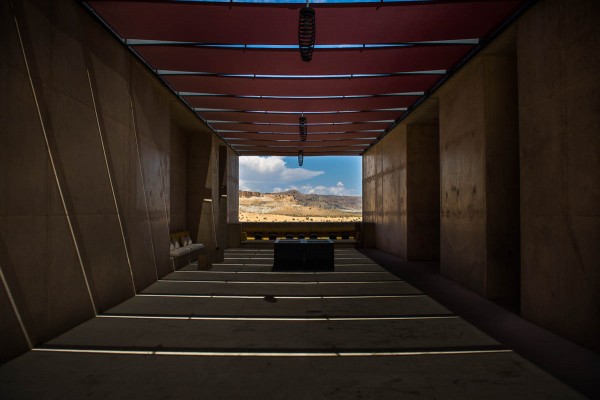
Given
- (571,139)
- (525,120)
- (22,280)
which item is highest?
(525,120)

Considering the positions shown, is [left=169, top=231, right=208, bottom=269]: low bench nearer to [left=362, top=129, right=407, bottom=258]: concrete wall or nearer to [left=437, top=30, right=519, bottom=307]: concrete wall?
[left=362, top=129, right=407, bottom=258]: concrete wall

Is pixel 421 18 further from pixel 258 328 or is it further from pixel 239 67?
pixel 258 328

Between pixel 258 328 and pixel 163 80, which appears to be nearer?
pixel 258 328

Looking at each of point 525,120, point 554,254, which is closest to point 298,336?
point 554,254

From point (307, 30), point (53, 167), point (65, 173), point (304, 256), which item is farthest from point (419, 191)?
point (53, 167)

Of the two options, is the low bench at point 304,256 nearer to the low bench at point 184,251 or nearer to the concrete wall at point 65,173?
the low bench at point 184,251

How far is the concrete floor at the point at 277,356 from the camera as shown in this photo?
3229 mm

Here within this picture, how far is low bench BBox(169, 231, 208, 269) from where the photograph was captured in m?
10.1

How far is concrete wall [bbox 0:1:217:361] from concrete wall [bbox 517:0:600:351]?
6.58m

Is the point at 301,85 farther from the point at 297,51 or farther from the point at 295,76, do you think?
the point at 297,51

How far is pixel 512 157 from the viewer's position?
674 centimetres

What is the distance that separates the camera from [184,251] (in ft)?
35.1

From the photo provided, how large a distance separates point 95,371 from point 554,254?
5724 mm

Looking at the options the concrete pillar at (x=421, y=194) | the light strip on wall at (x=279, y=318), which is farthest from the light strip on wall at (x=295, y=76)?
the light strip on wall at (x=279, y=318)
